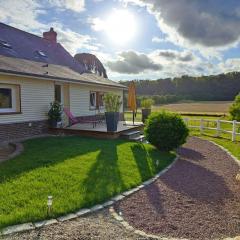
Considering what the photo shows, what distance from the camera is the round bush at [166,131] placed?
1014 cm

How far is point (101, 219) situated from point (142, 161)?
4327mm

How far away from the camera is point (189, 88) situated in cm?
6775

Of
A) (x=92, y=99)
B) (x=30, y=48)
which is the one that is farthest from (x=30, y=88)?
(x=92, y=99)

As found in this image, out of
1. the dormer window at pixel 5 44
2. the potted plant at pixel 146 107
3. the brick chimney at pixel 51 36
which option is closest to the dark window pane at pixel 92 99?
the potted plant at pixel 146 107

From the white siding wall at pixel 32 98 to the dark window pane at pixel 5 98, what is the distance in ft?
1.52

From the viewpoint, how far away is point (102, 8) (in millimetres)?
11828

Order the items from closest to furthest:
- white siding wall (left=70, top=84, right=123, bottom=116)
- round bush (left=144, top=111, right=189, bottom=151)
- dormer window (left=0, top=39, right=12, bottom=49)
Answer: round bush (left=144, top=111, right=189, bottom=151) → dormer window (left=0, top=39, right=12, bottom=49) → white siding wall (left=70, top=84, right=123, bottom=116)

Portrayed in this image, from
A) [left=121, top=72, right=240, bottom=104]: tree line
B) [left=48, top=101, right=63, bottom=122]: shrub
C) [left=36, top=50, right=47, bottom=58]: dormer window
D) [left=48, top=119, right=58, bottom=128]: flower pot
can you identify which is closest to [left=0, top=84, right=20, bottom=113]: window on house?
[left=48, top=101, right=63, bottom=122]: shrub

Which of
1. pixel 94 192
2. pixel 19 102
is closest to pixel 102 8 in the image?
pixel 19 102

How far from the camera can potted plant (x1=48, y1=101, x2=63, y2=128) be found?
13633 mm

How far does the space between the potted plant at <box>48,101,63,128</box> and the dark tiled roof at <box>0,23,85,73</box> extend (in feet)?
10.1

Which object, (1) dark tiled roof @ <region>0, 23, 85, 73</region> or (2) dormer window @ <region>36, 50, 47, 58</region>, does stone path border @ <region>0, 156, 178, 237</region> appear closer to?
(1) dark tiled roof @ <region>0, 23, 85, 73</region>

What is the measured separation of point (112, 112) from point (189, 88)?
5808 cm

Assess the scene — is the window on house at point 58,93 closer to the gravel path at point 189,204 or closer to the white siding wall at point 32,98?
the white siding wall at point 32,98
